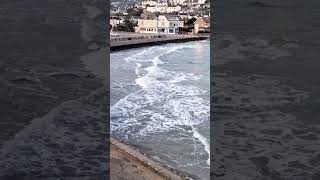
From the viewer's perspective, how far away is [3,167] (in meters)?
2.77

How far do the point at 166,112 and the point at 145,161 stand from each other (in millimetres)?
2888

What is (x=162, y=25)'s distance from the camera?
31891 mm

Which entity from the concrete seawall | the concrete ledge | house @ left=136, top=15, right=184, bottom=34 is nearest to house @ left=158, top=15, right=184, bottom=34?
house @ left=136, top=15, right=184, bottom=34

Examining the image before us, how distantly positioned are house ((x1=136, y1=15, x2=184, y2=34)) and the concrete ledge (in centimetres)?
2556

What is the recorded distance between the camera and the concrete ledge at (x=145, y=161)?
5066 millimetres

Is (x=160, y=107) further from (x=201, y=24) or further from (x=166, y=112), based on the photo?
(x=201, y=24)

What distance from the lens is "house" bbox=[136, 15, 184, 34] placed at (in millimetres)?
31656

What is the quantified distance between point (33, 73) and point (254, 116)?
41.7 inches

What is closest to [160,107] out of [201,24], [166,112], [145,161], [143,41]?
[166,112]

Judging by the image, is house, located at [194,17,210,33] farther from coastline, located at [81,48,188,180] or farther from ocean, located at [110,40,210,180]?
coastline, located at [81,48,188,180]

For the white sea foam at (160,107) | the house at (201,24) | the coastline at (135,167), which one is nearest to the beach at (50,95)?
the coastline at (135,167)

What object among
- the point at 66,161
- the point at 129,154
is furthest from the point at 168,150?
the point at 66,161

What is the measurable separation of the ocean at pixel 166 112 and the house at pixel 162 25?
15880mm

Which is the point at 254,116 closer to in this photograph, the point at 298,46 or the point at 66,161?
the point at 298,46
